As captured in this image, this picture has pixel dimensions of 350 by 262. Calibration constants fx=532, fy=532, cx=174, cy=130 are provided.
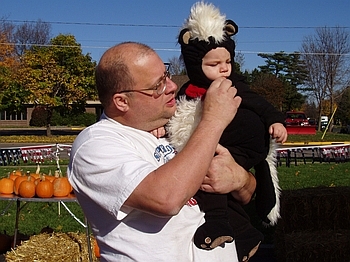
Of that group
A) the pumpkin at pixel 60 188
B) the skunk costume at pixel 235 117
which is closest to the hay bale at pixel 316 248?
the pumpkin at pixel 60 188

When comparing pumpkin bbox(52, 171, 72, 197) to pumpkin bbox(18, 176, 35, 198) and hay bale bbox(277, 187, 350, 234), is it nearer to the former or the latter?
pumpkin bbox(18, 176, 35, 198)

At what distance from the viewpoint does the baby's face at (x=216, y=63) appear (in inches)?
106

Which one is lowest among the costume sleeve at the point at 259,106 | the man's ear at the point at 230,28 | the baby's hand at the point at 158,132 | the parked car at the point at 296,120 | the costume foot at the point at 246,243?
the parked car at the point at 296,120

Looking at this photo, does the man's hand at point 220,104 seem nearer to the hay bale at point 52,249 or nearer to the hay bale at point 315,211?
the hay bale at point 52,249

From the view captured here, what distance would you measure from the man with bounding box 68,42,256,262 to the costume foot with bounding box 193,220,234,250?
33mm

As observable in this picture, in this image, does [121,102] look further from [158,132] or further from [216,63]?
[216,63]

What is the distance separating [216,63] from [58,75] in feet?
106

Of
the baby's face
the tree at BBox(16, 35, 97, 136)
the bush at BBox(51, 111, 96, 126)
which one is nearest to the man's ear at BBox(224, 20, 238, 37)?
the baby's face

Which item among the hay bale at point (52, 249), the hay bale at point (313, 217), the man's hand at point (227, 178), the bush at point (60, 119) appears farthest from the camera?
the bush at point (60, 119)

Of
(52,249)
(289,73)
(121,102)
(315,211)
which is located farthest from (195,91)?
(289,73)

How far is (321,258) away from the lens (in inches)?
250

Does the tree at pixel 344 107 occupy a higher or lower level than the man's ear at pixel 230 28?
lower

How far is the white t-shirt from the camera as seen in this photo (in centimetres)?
205

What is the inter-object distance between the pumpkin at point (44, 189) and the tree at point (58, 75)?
27.8 m
